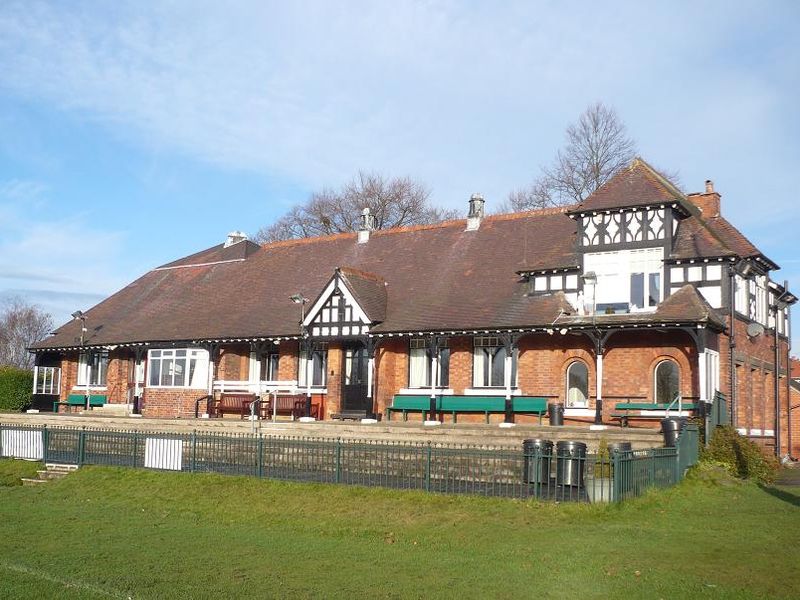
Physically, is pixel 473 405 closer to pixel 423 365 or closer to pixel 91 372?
pixel 423 365

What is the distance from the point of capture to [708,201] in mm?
27359

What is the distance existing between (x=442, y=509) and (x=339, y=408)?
47.0 feet

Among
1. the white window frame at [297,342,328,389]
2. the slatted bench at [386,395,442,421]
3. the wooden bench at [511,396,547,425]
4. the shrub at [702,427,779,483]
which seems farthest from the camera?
the white window frame at [297,342,328,389]

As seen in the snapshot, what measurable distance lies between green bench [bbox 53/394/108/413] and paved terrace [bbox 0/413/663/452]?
23.8ft

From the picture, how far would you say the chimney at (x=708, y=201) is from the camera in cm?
2714

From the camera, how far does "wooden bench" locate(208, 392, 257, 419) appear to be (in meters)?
30.7

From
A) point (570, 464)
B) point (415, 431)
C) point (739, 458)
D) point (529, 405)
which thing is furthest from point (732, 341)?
point (570, 464)

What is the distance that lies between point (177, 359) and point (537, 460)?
20.5 metres

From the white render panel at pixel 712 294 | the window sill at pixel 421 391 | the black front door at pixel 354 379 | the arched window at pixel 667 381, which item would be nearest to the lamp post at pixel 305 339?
the black front door at pixel 354 379

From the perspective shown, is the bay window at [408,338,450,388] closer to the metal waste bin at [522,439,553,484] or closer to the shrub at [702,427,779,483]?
the shrub at [702,427,779,483]

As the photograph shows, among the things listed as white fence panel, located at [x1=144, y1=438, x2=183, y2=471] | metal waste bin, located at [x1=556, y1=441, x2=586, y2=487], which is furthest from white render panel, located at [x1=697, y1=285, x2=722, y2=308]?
white fence panel, located at [x1=144, y1=438, x2=183, y2=471]

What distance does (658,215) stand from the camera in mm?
25125

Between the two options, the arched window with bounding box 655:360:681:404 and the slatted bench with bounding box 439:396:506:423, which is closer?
the arched window with bounding box 655:360:681:404

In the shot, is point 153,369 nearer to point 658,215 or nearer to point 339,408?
point 339,408
